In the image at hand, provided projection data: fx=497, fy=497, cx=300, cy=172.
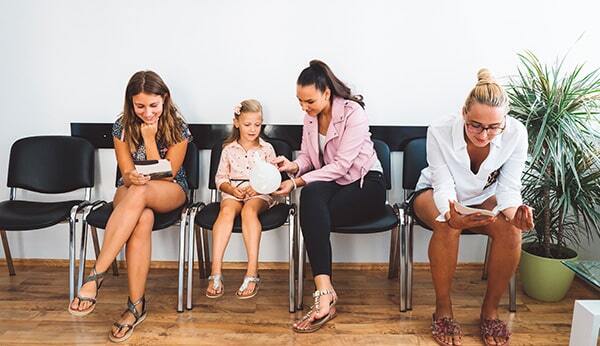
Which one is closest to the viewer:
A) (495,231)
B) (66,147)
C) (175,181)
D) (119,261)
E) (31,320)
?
(495,231)

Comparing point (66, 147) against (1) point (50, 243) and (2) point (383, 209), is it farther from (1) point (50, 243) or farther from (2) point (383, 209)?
(2) point (383, 209)

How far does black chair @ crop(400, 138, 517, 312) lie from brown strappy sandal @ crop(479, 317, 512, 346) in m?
0.25

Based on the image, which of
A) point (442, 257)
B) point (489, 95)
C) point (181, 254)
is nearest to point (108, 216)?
point (181, 254)

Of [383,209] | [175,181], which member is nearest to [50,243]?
[175,181]

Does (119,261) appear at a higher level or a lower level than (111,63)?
lower

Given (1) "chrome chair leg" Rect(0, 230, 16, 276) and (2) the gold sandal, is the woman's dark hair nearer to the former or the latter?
(2) the gold sandal

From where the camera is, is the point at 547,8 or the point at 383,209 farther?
the point at 547,8

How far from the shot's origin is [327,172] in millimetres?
2562

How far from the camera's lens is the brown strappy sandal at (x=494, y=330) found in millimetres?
2238

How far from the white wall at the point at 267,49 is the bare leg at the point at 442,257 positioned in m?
0.71

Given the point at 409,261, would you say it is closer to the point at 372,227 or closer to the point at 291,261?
the point at 372,227

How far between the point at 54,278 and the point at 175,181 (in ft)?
3.32

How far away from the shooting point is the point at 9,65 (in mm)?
2947

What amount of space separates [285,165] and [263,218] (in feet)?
1.11
